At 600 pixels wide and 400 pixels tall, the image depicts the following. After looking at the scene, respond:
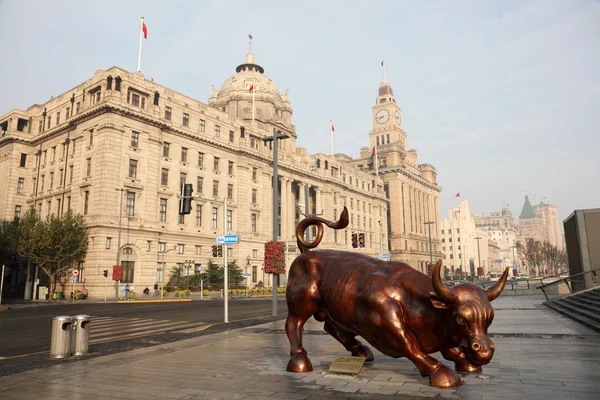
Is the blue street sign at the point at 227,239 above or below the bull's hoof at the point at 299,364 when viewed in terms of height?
above

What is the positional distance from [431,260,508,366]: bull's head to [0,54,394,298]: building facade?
2668 cm

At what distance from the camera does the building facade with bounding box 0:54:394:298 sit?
135 feet

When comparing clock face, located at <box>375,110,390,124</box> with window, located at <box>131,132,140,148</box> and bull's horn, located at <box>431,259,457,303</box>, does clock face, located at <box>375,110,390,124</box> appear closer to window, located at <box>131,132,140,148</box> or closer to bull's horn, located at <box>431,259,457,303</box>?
window, located at <box>131,132,140,148</box>

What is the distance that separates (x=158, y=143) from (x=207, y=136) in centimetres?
730

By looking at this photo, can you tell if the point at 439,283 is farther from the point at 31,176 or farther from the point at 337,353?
the point at 31,176

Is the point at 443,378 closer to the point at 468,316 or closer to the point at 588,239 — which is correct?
the point at 468,316

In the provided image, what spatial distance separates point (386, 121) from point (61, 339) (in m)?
116

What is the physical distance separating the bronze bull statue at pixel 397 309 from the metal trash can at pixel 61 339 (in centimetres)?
581

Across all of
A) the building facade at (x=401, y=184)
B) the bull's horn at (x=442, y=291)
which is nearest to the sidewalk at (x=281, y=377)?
the bull's horn at (x=442, y=291)

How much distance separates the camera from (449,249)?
13662 centimetres

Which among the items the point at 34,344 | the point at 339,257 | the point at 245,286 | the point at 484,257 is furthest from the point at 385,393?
the point at 484,257

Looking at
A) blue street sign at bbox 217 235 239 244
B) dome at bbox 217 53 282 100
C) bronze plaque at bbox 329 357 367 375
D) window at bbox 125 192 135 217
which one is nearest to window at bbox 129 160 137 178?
window at bbox 125 192 135 217

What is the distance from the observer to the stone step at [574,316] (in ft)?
43.5

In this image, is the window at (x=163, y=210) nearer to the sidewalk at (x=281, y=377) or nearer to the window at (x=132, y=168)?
the window at (x=132, y=168)
